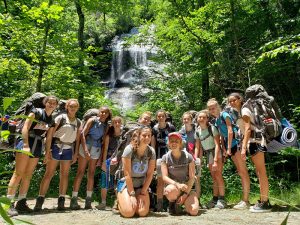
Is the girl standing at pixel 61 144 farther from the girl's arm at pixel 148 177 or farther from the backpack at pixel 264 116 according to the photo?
the backpack at pixel 264 116

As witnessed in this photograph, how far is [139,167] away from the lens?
17.6 ft

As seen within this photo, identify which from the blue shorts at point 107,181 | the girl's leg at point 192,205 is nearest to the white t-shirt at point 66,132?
the blue shorts at point 107,181

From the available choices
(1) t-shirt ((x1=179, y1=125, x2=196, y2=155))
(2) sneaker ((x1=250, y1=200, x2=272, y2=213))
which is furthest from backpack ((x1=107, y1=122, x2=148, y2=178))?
(2) sneaker ((x1=250, y1=200, x2=272, y2=213))

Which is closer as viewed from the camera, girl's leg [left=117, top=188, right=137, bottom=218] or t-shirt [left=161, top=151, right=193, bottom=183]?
girl's leg [left=117, top=188, right=137, bottom=218]

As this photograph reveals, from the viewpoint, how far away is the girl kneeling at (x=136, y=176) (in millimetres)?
5074

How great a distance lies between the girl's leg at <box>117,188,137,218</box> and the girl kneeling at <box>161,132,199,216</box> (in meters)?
0.55

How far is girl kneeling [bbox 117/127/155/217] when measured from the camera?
16.6 feet

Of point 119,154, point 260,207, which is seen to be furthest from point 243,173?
point 119,154

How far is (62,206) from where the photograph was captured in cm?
556

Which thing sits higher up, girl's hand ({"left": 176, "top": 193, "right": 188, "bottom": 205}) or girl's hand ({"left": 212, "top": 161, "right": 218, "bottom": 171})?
girl's hand ({"left": 212, "top": 161, "right": 218, "bottom": 171})

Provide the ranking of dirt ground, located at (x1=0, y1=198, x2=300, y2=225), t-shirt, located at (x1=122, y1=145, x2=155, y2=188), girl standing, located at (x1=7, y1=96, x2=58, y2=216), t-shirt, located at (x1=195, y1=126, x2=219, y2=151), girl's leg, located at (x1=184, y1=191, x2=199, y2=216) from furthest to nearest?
t-shirt, located at (x1=195, y1=126, x2=219, y2=151), t-shirt, located at (x1=122, y1=145, x2=155, y2=188), girl's leg, located at (x1=184, y1=191, x2=199, y2=216), girl standing, located at (x1=7, y1=96, x2=58, y2=216), dirt ground, located at (x1=0, y1=198, x2=300, y2=225)

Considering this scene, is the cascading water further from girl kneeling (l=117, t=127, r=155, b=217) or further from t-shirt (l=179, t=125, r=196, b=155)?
girl kneeling (l=117, t=127, r=155, b=217)

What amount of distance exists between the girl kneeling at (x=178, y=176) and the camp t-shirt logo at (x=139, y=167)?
272mm

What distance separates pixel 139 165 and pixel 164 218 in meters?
0.89
